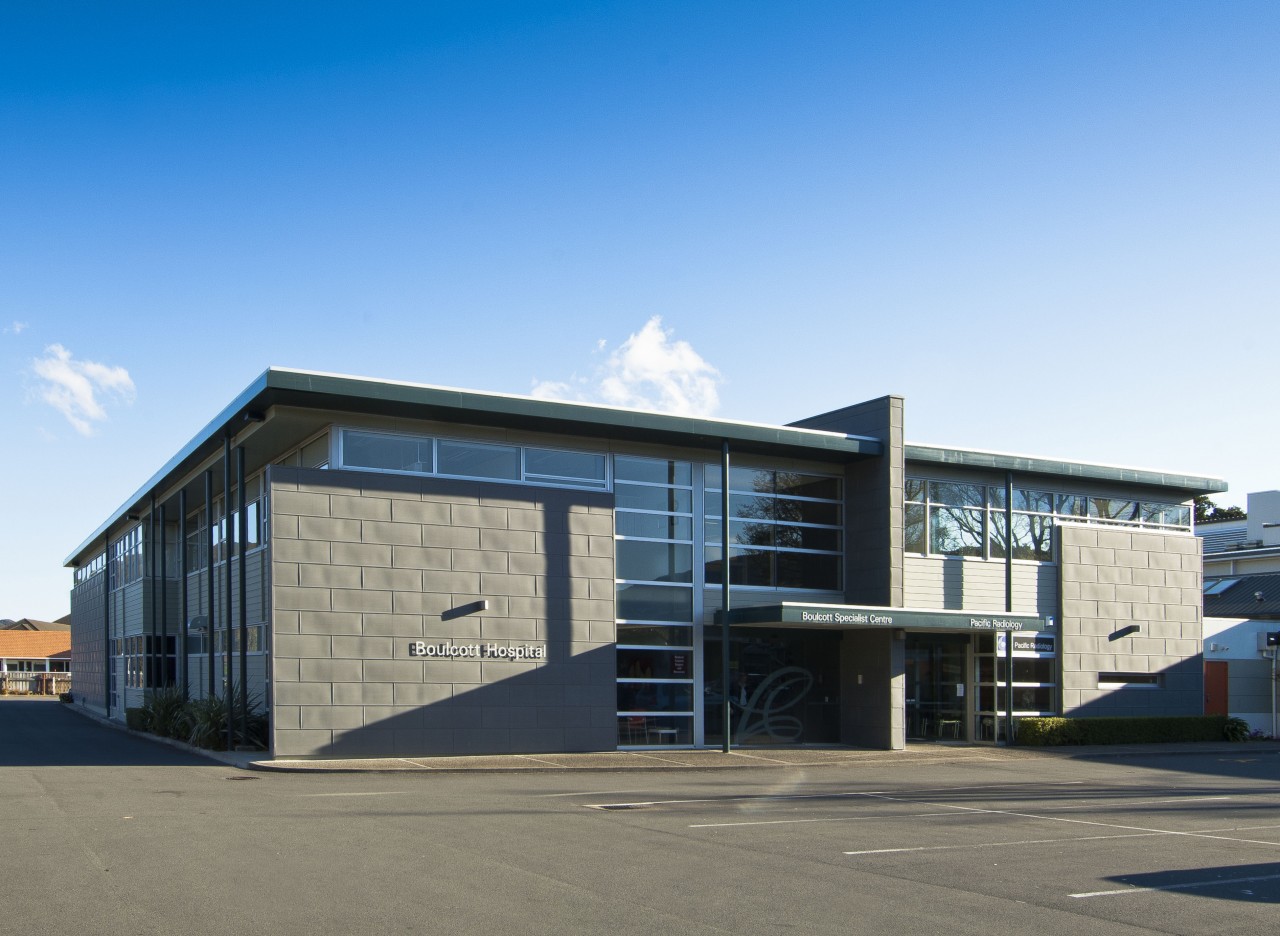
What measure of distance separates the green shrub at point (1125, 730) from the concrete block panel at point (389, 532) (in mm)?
15092

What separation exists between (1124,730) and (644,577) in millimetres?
12967

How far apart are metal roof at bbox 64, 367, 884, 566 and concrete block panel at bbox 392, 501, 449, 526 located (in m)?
1.59

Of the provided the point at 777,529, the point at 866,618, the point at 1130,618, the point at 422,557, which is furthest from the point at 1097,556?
the point at 422,557

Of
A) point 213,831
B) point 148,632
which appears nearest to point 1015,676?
point 213,831

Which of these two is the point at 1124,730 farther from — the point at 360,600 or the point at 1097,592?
the point at 360,600

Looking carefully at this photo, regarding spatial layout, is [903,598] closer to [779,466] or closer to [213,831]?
[779,466]

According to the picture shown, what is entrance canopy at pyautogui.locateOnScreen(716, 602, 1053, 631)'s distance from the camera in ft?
79.8

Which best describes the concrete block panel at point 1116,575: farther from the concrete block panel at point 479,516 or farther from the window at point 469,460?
the concrete block panel at point 479,516

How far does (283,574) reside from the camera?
21.0 m

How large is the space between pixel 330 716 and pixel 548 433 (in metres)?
6.68

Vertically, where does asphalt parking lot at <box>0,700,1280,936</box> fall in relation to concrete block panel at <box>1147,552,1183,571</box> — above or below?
below

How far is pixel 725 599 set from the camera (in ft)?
80.5

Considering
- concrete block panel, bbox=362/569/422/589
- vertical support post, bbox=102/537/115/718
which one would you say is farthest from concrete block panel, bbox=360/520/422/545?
vertical support post, bbox=102/537/115/718

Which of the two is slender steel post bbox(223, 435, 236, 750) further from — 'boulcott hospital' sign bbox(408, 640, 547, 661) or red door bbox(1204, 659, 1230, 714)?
red door bbox(1204, 659, 1230, 714)
